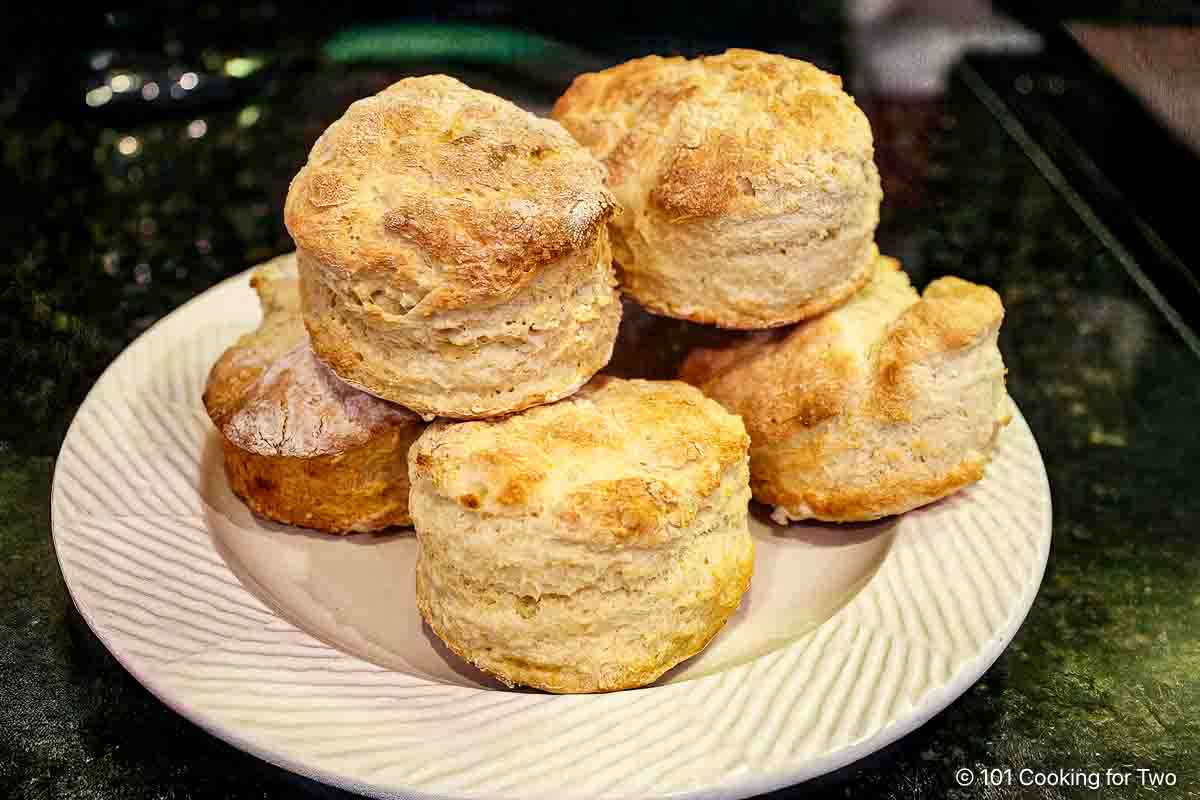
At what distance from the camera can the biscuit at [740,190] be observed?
2.21 meters

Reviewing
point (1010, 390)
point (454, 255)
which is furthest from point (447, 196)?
point (1010, 390)

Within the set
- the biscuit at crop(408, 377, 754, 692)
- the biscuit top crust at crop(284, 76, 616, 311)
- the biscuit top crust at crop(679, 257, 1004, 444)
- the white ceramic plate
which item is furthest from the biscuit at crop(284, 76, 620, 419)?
the white ceramic plate

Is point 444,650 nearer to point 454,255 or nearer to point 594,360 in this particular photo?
point 594,360

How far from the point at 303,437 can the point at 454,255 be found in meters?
0.58

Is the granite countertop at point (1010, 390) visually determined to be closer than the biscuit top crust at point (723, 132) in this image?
Yes

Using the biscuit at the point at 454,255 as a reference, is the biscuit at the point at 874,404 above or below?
below

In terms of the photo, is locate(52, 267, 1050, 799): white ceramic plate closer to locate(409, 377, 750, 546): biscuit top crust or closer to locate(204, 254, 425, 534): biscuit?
locate(204, 254, 425, 534): biscuit

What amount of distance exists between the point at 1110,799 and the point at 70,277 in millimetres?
3070

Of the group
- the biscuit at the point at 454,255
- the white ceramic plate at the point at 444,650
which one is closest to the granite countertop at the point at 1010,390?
the white ceramic plate at the point at 444,650

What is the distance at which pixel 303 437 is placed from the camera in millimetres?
2301

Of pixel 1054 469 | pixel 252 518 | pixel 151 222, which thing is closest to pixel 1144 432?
pixel 1054 469

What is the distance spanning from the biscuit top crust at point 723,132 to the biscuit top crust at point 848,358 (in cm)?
32

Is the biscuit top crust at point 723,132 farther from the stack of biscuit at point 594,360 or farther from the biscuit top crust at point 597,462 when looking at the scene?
the biscuit top crust at point 597,462

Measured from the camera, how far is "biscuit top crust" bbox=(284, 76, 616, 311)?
1.97 meters
